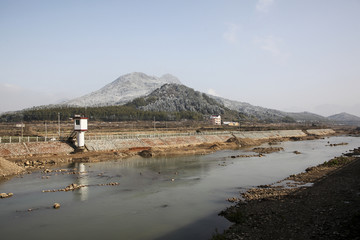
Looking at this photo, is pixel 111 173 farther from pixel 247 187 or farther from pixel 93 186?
pixel 247 187

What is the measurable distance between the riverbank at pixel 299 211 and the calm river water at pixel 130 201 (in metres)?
1.68

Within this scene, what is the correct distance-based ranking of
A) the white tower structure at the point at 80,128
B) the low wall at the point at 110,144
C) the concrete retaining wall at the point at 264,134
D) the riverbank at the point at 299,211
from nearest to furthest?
the riverbank at the point at 299,211
the low wall at the point at 110,144
the white tower structure at the point at 80,128
the concrete retaining wall at the point at 264,134

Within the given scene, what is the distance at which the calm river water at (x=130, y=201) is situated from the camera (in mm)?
17953

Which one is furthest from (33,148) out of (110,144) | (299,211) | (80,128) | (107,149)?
(299,211)

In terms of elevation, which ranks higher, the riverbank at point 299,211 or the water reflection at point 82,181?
the riverbank at point 299,211

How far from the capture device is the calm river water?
707 inches

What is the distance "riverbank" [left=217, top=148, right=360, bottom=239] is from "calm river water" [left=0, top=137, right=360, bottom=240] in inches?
66.1

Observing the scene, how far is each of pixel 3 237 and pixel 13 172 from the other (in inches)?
810

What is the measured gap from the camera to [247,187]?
92.8 feet

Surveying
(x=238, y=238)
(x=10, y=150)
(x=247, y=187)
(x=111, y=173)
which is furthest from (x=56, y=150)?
(x=238, y=238)

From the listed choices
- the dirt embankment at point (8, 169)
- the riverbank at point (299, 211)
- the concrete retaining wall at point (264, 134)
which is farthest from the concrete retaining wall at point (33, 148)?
the concrete retaining wall at point (264, 134)

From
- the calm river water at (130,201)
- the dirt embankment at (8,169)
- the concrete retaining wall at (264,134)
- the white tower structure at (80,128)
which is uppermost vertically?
the white tower structure at (80,128)

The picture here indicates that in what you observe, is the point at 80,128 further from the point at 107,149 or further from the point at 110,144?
the point at 110,144

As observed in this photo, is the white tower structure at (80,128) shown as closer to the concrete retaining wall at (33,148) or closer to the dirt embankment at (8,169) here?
the concrete retaining wall at (33,148)
